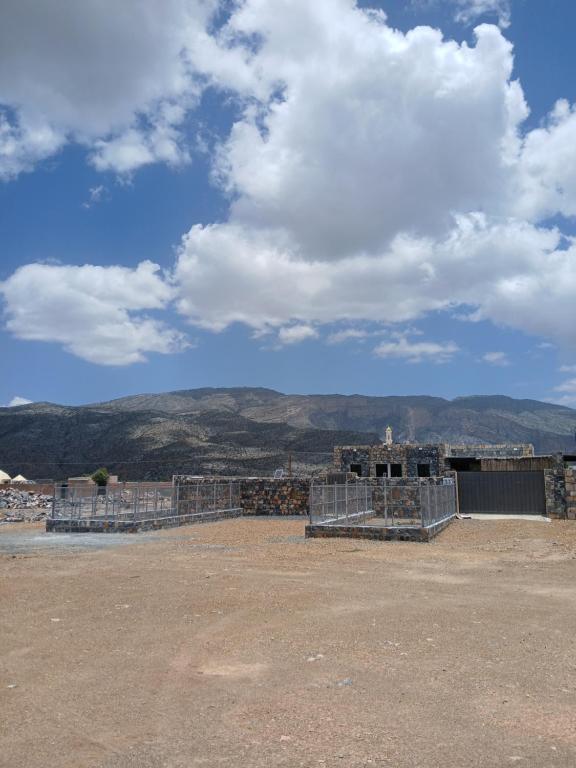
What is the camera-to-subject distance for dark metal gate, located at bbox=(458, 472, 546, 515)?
31.8 metres

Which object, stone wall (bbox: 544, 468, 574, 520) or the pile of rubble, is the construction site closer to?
stone wall (bbox: 544, 468, 574, 520)

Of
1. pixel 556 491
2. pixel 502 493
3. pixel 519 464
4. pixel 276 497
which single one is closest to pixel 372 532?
pixel 556 491

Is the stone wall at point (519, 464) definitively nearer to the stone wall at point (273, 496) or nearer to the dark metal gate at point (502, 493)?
the dark metal gate at point (502, 493)

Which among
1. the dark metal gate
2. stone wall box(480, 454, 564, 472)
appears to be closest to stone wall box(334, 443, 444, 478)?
stone wall box(480, 454, 564, 472)

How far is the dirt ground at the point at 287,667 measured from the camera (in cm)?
468

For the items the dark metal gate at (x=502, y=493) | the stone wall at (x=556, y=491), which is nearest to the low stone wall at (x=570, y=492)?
the stone wall at (x=556, y=491)

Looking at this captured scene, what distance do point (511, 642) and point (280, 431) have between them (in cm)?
12613

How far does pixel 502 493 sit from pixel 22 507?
1169 inches

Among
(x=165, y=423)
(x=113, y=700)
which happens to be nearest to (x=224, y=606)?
(x=113, y=700)

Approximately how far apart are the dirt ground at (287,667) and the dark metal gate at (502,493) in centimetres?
1926

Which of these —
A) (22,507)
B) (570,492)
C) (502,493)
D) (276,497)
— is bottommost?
(22,507)

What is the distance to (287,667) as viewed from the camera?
21.9 feet

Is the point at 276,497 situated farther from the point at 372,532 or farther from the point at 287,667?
the point at 287,667

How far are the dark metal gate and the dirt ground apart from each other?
19.3 meters
